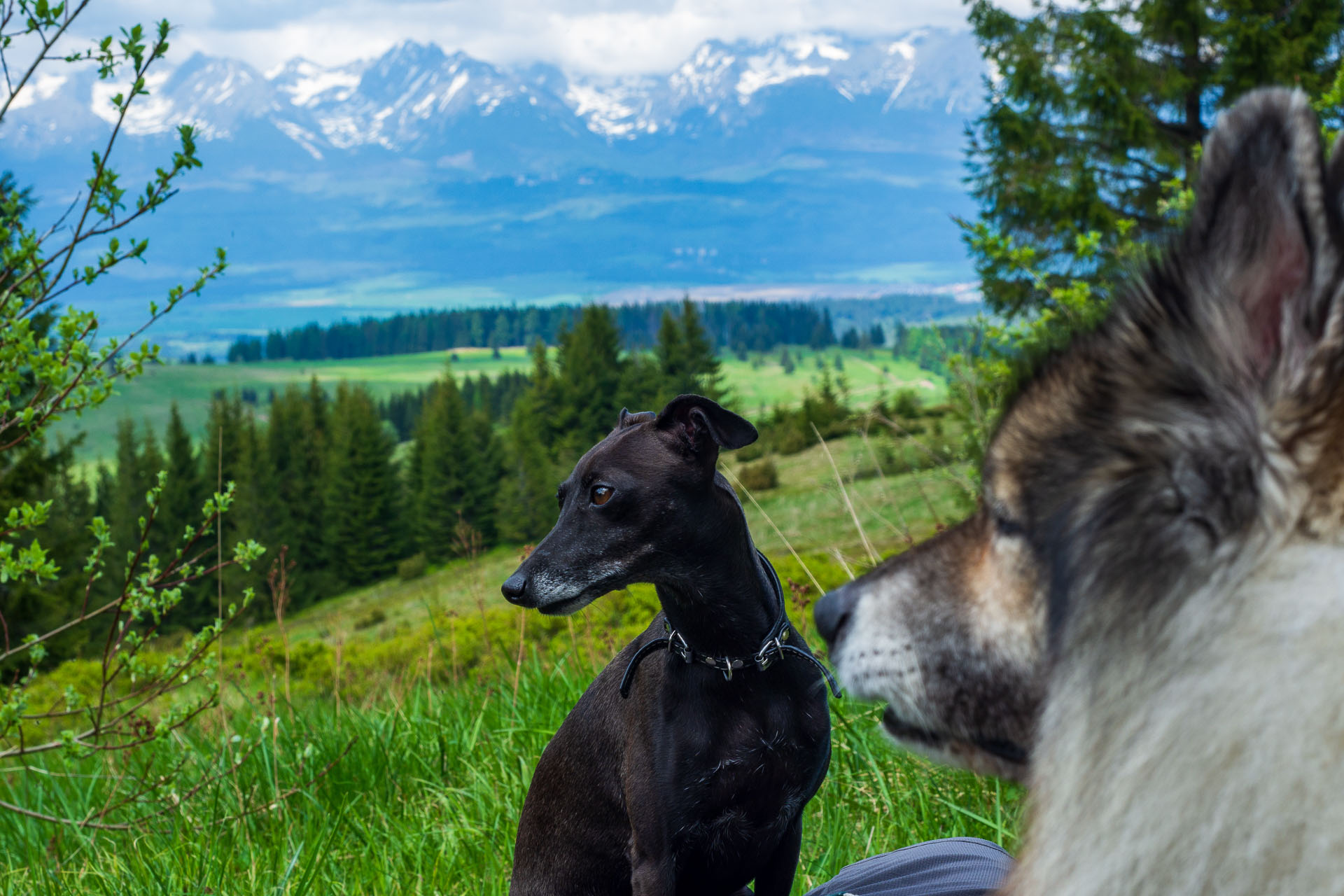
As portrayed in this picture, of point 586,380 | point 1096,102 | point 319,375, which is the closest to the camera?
point 1096,102

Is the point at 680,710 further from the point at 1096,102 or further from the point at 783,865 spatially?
the point at 1096,102

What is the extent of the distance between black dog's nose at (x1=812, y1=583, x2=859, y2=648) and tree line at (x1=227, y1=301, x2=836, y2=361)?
102 m

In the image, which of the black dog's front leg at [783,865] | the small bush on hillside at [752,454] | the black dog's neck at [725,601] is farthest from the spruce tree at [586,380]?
the black dog's front leg at [783,865]

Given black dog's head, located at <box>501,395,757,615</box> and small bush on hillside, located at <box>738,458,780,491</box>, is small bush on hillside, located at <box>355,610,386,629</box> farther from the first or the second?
black dog's head, located at <box>501,395,757,615</box>

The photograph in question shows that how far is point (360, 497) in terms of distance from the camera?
71.8 m

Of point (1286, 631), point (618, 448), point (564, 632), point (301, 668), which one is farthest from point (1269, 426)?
point (301, 668)

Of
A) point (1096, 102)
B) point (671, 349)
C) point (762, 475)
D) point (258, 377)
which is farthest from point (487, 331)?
point (1096, 102)

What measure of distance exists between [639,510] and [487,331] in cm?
15002

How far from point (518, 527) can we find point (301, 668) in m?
52.1

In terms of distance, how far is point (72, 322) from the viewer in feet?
14.1

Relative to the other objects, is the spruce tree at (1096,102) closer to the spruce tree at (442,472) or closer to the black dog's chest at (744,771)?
the black dog's chest at (744,771)

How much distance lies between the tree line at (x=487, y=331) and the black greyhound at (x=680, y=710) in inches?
3944

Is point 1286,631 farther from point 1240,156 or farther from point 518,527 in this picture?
point 518,527

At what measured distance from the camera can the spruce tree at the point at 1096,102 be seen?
67.7 ft
